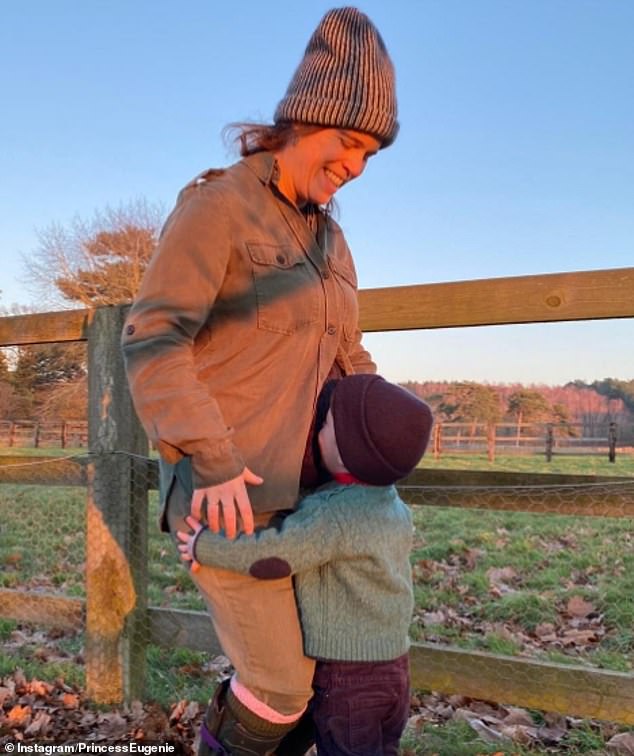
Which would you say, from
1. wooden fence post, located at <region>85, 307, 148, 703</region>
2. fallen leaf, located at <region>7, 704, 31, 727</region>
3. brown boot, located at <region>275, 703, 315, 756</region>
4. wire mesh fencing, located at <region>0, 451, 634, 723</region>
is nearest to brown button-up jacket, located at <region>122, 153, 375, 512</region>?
brown boot, located at <region>275, 703, 315, 756</region>

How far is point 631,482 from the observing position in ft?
6.78

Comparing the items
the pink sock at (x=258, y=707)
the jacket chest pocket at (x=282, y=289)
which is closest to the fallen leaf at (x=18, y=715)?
the pink sock at (x=258, y=707)

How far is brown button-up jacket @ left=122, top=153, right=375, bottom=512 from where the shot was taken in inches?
51.5

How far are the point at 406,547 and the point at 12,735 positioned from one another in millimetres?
1831

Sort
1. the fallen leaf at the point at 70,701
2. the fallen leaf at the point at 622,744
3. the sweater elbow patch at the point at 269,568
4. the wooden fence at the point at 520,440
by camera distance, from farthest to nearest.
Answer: the wooden fence at the point at 520,440, the fallen leaf at the point at 70,701, the fallen leaf at the point at 622,744, the sweater elbow patch at the point at 269,568

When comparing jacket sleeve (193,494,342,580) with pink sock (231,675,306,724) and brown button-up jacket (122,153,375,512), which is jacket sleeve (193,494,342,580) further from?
pink sock (231,675,306,724)

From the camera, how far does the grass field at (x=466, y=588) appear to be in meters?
3.03

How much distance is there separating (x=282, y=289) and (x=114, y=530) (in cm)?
167

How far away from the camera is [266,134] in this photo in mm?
1613

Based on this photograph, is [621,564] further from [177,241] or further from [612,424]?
A: [177,241]

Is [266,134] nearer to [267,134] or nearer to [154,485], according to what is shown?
[267,134]

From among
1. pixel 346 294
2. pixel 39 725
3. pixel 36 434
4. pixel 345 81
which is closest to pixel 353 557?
pixel 346 294

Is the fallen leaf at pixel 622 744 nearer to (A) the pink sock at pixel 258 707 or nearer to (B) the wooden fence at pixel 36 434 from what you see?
A: (A) the pink sock at pixel 258 707

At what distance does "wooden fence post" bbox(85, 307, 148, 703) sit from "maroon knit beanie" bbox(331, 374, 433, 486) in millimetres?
1467
